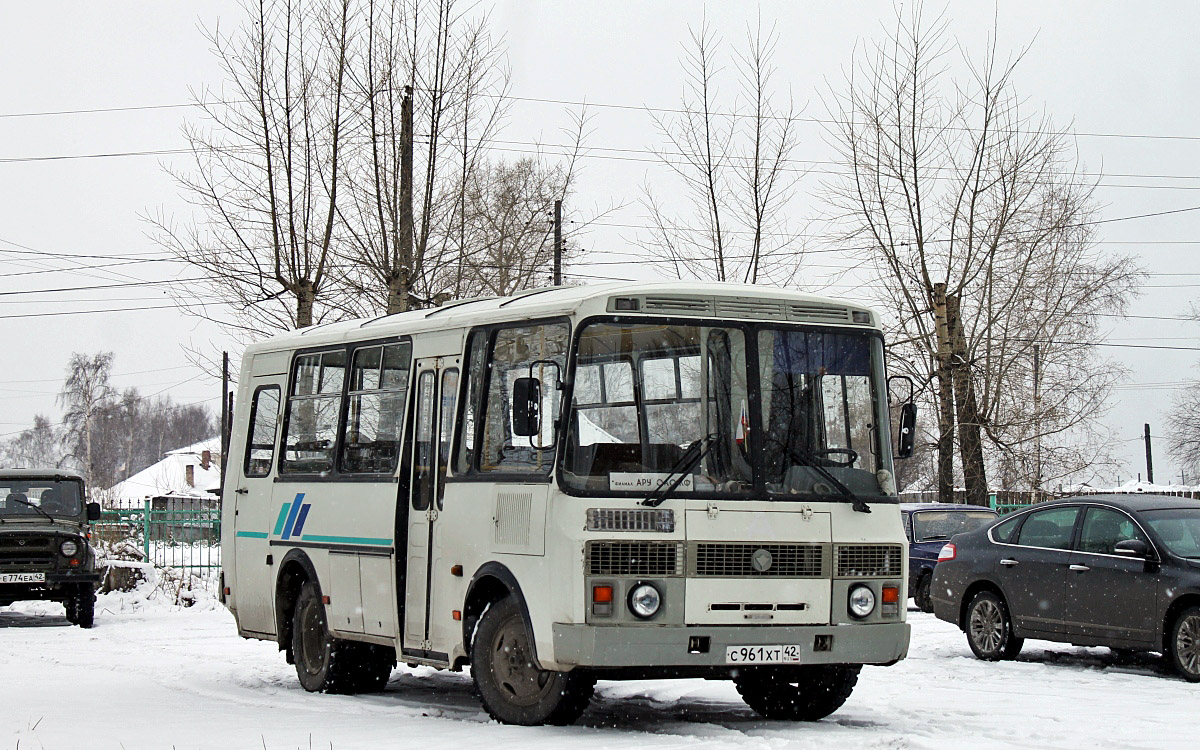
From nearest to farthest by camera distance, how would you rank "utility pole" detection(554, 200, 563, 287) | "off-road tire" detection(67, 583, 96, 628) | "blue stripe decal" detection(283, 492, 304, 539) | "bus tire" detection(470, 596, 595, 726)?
"bus tire" detection(470, 596, 595, 726) < "blue stripe decal" detection(283, 492, 304, 539) < "off-road tire" detection(67, 583, 96, 628) < "utility pole" detection(554, 200, 563, 287)

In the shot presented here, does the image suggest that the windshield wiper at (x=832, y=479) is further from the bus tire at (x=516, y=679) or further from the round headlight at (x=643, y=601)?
the bus tire at (x=516, y=679)

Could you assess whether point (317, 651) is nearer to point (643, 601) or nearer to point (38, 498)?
point (643, 601)

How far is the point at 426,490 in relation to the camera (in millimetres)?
10922

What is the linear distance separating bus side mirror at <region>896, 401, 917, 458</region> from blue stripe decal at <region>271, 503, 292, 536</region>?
18.5 ft

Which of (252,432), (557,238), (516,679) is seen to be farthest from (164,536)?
(516,679)

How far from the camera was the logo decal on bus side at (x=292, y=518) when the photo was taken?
1285 cm

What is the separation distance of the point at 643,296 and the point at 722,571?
1.79 metres

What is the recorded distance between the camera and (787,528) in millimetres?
9375

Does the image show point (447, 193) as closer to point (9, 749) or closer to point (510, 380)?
point (510, 380)

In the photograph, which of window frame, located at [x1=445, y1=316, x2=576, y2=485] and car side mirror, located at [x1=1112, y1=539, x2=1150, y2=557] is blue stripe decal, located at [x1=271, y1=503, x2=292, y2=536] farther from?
car side mirror, located at [x1=1112, y1=539, x2=1150, y2=557]

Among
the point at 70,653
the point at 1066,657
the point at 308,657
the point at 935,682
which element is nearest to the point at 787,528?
the point at 935,682

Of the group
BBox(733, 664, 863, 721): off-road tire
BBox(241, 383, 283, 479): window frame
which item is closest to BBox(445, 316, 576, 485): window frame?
BBox(733, 664, 863, 721): off-road tire

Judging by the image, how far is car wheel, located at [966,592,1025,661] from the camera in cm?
1495

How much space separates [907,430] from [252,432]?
676 cm
